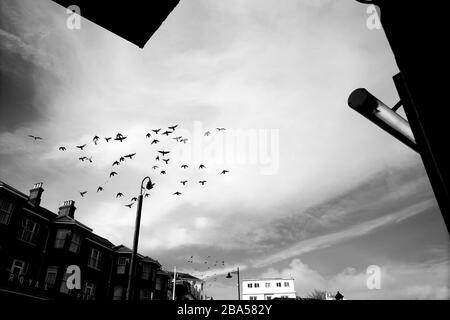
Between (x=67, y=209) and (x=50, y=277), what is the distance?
6.92m

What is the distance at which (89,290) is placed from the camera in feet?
90.3

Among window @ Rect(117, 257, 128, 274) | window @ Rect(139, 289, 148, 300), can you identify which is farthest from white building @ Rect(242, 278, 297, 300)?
window @ Rect(117, 257, 128, 274)

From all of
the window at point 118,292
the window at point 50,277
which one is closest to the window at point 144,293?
the window at point 118,292

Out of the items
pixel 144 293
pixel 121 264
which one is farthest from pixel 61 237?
pixel 144 293

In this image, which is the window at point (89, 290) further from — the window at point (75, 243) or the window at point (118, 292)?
the window at point (118, 292)

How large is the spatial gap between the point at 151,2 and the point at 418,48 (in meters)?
1.38

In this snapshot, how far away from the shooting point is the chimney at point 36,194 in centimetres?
2416

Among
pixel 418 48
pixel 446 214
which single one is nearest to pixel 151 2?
pixel 418 48

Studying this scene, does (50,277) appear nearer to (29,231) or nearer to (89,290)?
(29,231)

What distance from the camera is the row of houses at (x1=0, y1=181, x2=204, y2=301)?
20.0 meters
